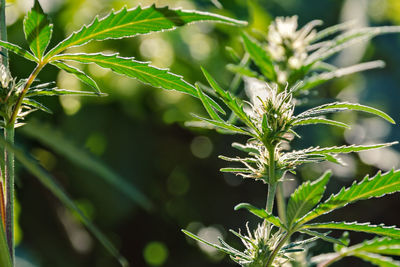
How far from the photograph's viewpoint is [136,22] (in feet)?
0.78

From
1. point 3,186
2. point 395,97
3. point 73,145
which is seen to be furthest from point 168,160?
point 3,186

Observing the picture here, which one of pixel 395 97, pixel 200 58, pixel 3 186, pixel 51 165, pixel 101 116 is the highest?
pixel 395 97

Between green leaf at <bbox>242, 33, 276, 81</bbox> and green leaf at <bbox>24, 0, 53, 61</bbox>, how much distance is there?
0.14m

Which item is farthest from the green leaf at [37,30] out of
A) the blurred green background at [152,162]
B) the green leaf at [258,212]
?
the blurred green background at [152,162]

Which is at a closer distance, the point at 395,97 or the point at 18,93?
the point at 18,93

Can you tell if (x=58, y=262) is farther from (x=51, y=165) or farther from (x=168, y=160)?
(x=168, y=160)

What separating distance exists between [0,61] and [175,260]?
101 centimetres

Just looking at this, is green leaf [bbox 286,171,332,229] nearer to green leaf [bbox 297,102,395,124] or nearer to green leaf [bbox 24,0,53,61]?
green leaf [bbox 297,102,395,124]

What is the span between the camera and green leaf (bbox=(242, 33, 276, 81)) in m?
0.35

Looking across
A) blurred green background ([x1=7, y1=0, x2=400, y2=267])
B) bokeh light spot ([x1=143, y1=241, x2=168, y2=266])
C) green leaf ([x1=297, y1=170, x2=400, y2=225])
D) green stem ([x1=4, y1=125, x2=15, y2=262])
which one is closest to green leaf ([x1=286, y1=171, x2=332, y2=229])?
green leaf ([x1=297, y1=170, x2=400, y2=225])

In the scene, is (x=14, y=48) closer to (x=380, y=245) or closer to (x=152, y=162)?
(x=380, y=245)

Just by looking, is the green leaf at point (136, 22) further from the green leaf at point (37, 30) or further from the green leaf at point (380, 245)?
the green leaf at point (380, 245)

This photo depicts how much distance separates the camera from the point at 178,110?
115 cm

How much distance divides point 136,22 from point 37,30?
1.8 inches
